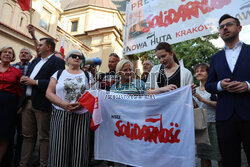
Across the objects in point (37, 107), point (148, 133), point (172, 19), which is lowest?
point (148, 133)

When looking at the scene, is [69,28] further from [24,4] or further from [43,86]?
[43,86]

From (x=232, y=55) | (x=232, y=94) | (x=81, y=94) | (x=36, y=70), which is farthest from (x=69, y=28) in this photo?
(x=232, y=94)

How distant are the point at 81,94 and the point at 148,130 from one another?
1.11 m

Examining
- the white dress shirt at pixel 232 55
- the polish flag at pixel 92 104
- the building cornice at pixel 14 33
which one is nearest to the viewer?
the white dress shirt at pixel 232 55

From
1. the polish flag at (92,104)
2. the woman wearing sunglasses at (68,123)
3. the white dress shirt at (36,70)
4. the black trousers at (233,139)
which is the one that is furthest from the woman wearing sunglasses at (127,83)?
the white dress shirt at (36,70)

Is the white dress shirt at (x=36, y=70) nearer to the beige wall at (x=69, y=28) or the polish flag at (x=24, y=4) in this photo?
A: the polish flag at (x=24, y=4)

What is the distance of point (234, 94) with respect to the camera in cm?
194

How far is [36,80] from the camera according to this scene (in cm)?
294

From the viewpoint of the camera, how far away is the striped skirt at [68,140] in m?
2.48

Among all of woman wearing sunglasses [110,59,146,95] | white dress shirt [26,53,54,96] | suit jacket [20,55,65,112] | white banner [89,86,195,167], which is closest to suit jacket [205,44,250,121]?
white banner [89,86,195,167]

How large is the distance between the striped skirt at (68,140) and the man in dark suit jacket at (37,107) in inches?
12.5

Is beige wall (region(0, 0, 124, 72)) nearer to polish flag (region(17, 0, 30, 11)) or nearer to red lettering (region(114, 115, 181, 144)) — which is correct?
polish flag (region(17, 0, 30, 11))

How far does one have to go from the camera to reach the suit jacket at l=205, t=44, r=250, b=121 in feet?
6.13

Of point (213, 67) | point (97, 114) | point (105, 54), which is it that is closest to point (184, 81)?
point (213, 67)
